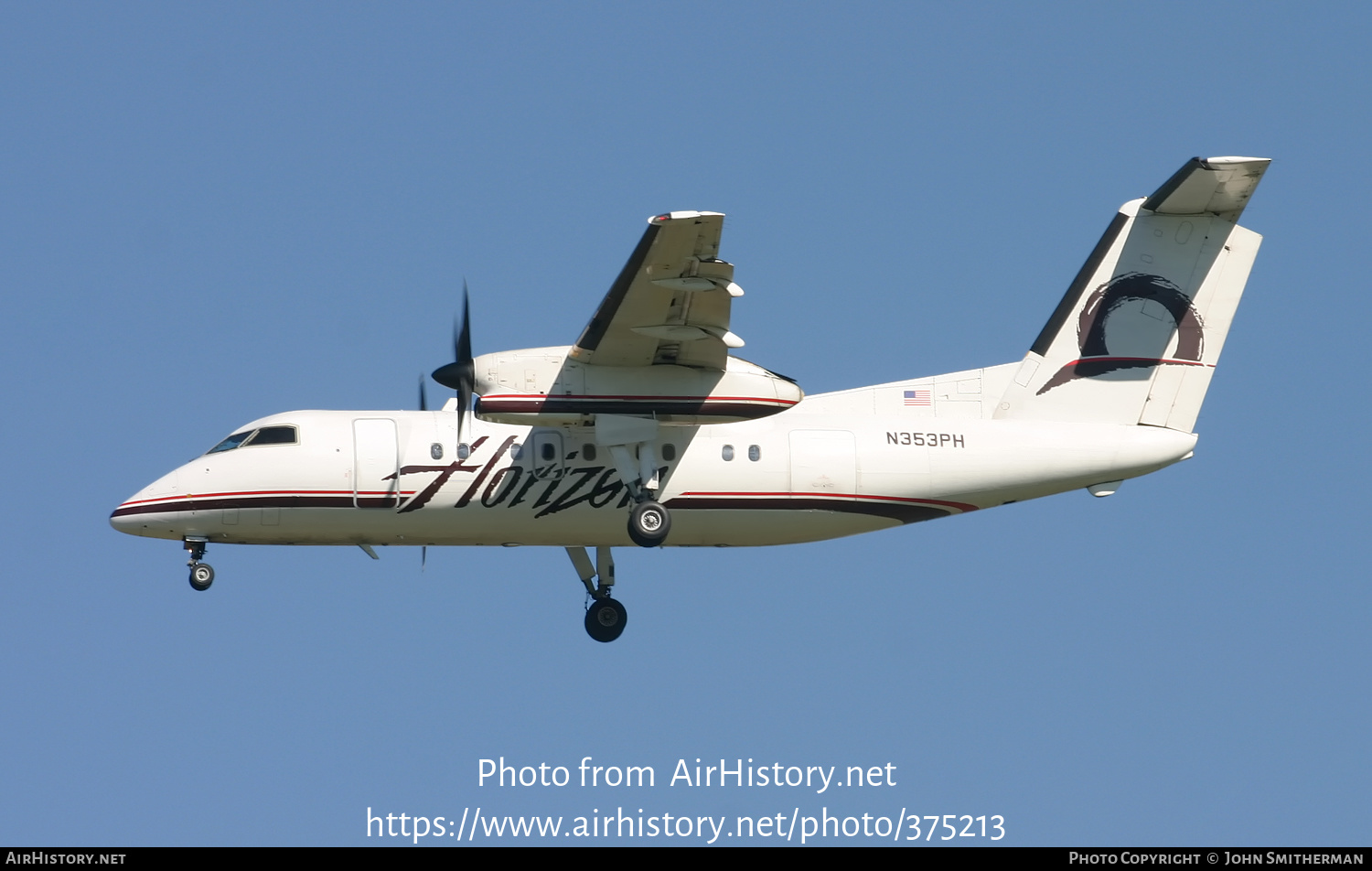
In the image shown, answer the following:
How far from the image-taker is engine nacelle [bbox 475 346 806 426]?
67.4 ft

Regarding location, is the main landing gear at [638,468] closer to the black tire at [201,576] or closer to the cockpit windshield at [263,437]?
the cockpit windshield at [263,437]

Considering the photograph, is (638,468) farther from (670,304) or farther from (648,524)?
(670,304)

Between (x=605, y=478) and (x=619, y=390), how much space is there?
4.82 ft

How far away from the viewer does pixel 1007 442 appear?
22.4 metres

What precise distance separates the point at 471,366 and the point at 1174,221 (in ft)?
30.7

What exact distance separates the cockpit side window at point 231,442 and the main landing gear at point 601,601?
4.48 m

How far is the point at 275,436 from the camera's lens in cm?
2203

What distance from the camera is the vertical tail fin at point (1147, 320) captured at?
22.9 meters

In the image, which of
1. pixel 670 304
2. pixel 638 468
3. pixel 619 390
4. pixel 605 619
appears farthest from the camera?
pixel 605 619

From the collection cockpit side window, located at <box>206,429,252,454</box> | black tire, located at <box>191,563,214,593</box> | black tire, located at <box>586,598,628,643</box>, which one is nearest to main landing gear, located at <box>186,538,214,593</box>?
black tire, located at <box>191,563,214,593</box>

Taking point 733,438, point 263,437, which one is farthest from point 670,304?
point 263,437

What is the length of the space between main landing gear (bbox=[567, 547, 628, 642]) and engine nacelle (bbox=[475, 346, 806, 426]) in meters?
3.37

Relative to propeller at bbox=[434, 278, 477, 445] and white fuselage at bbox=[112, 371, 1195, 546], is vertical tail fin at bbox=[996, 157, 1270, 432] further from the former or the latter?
propeller at bbox=[434, 278, 477, 445]

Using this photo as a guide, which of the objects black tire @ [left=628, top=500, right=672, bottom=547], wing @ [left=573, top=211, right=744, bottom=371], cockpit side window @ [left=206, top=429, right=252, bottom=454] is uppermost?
wing @ [left=573, top=211, right=744, bottom=371]
